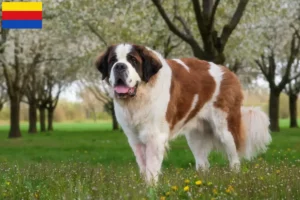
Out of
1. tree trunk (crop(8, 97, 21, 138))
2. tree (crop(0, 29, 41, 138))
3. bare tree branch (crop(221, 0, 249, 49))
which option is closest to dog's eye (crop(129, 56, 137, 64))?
bare tree branch (crop(221, 0, 249, 49))

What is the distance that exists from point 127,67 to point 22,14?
1842 centimetres

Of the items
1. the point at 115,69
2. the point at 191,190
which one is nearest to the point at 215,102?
the point at 115,69

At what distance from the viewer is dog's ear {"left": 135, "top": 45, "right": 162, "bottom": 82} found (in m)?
7.22

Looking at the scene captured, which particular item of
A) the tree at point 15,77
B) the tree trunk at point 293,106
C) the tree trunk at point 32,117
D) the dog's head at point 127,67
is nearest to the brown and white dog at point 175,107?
the dog's head at point 127,67

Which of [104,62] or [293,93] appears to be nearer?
[104,62]

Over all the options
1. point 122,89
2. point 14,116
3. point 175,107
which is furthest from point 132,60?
Result: point 14,116

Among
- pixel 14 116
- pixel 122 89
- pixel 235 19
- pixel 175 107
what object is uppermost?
pixel 235 19

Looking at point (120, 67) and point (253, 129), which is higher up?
point (120, 67)

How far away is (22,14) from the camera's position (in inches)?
957

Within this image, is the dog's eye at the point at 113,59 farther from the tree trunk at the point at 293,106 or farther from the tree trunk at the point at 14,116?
the tree trunk at the point at 293,106

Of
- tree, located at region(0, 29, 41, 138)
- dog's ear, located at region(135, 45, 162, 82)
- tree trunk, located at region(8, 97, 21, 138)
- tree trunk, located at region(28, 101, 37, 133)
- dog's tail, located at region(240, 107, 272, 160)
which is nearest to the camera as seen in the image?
dog's ear, located at region(135, 45, 162, 82)

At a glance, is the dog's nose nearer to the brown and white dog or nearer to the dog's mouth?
the brown and white dog

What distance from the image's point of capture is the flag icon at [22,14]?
73.0 ft

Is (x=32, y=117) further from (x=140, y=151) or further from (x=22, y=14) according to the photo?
(x=140, y=151)
